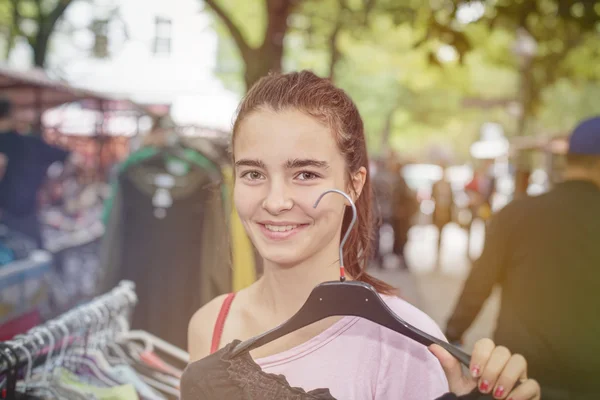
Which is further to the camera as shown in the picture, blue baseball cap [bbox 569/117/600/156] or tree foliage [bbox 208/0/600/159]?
tree foliage [bbox 208/0/600/159]

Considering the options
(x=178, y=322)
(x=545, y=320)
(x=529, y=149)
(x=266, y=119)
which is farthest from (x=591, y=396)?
(x=529, y=149)

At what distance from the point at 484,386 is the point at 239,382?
0.51 metres

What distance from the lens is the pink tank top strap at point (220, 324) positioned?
1.37m

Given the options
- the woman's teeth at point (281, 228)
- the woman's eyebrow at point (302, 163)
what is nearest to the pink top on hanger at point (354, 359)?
the woman's teeth at point (281, 228)

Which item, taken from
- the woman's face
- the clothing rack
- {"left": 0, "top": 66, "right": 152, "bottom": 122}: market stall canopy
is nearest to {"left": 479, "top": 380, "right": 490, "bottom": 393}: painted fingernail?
the woman's face

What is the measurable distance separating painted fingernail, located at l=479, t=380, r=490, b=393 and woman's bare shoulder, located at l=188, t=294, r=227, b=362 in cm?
63

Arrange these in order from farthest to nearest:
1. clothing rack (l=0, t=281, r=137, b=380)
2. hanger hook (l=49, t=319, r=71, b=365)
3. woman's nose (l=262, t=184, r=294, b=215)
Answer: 1. hanger hook (l=49, t=319, r=71, b=365)
2. clothing rack (l=0, t=281, r=137, b=380)
3. woman's nose (l=262, t=184, r=294, b=215)

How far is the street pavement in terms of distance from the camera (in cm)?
432

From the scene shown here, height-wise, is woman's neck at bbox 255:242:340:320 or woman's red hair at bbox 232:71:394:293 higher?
woman's red hair at bbox 232:71:394:293

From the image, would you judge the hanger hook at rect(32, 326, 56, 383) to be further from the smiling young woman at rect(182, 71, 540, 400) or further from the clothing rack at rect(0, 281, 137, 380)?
the smiling young woman at rect(182, 71, 540, 400)

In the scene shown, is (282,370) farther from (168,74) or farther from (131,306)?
(168,74)

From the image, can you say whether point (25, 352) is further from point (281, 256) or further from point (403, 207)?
point (403, 207)

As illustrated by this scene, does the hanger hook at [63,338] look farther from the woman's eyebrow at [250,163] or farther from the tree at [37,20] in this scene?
the tree at [37,20]

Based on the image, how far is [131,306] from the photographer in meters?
2.11
